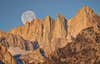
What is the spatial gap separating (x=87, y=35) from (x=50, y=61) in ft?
48.3

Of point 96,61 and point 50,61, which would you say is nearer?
point 96,61

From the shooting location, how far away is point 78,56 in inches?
5748

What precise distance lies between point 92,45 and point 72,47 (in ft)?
30.3

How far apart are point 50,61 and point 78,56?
38.4 feet

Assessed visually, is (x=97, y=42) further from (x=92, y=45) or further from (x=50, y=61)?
(x=50, y=61)

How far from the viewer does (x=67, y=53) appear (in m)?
152

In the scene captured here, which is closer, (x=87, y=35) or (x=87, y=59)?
(x=87, y=59)

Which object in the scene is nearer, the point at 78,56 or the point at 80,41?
the point at 78,56

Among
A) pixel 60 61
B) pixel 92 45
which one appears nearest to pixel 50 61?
pixel 60 61

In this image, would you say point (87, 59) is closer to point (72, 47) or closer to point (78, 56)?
point (78, 56)

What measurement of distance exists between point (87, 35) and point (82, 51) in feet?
29.8

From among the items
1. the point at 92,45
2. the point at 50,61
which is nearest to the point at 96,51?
the point at 92,45

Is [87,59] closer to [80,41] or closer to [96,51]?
[96,51]

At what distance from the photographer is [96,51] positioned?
479 ft
